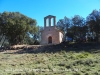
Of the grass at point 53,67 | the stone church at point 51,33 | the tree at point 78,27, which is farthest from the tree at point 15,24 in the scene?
the grass at point 53,67

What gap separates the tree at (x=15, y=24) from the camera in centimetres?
3847

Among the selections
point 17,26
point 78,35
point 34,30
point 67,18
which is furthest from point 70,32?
point 17,26

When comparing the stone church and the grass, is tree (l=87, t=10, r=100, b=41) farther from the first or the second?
the grass

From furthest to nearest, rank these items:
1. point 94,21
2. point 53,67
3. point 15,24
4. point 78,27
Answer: point 78,27 → point 15,24 → point 94,21 → point 53,67

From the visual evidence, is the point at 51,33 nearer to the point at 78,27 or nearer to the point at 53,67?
the point at 78,27

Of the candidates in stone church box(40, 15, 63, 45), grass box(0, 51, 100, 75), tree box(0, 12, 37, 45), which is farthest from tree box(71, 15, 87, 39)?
grass box(0, 51, 100, 75)

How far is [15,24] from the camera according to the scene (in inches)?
1512

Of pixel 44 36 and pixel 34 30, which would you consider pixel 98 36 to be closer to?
pixel 44 36

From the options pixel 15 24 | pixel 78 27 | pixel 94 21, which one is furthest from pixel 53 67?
pixel 78 27

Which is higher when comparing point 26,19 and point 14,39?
point 26,19

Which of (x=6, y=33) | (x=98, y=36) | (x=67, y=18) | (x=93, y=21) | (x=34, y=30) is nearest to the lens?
(x=93, y=21)

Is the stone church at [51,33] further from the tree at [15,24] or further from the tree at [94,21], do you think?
the tree at [94,21]

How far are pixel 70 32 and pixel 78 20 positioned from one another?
3.54 m

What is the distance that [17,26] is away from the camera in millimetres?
38469
